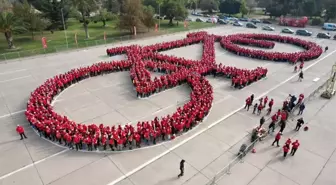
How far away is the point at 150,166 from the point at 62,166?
4412 mm

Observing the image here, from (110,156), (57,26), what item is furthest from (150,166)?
(57,26)

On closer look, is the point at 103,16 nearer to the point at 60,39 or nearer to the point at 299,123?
the point at 60,39

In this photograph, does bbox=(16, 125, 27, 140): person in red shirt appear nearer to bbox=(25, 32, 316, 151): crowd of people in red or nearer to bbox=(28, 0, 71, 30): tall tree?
bbox=(25, 32, 316, 151): crowd of people in red

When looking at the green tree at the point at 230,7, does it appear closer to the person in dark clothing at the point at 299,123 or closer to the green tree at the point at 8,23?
the green tree at the point at 8,23

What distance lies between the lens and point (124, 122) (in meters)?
15.8

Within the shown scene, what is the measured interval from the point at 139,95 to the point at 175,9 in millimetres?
42574

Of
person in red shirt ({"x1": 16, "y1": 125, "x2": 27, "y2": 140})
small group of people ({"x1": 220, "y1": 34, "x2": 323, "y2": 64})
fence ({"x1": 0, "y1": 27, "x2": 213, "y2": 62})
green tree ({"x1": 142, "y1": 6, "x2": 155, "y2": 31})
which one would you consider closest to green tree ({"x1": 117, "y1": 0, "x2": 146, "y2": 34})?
green tree ({"x1": 142, "y1": 6, "x2": 155, "y2": 31})

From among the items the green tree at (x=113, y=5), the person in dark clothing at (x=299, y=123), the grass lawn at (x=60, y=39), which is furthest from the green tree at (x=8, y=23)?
the person in dark clothing at (x=299, y=123)

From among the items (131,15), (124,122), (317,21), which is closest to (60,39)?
(131,15)

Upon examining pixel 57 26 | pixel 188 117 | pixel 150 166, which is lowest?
pixel 150 166

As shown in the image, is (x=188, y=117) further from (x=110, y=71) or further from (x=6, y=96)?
(x=6, y=96)

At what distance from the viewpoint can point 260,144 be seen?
13.6 metres

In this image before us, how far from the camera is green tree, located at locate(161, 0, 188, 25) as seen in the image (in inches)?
2222

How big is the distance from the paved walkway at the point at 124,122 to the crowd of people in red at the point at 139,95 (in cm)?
61
